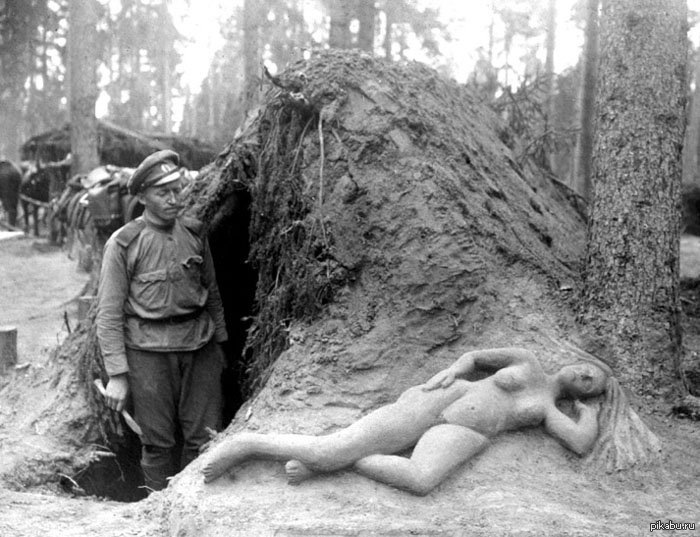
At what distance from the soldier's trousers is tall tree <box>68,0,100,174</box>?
1076 cm

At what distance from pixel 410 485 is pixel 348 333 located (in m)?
1.26

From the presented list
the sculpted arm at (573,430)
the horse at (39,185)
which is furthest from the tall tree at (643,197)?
the horse at (39,185)

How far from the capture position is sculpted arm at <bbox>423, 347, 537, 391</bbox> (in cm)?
455

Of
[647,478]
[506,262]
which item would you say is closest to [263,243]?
[506,262]

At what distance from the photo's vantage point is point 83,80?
601 inches

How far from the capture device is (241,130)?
272 inches

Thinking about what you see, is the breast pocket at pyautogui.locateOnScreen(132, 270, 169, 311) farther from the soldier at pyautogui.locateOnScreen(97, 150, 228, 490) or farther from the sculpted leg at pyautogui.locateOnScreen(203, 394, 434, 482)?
the sculpted leg at pyautogui.locateOnScreen(203, 394, 434, 482)

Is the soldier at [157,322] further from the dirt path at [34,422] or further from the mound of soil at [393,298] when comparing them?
the dirt path at [34,422]

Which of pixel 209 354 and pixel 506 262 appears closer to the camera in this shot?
pixel 506 262

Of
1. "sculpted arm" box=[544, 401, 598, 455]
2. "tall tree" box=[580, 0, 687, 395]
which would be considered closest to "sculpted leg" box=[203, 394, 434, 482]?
"sculpted arm" box=[544, 401, 598, 455]

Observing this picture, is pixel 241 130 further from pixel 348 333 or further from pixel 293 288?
pixel 348 333

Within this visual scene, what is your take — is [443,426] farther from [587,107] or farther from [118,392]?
[587,107]

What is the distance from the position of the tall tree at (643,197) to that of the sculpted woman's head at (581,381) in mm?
→ 330

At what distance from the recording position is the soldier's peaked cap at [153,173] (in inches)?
224
